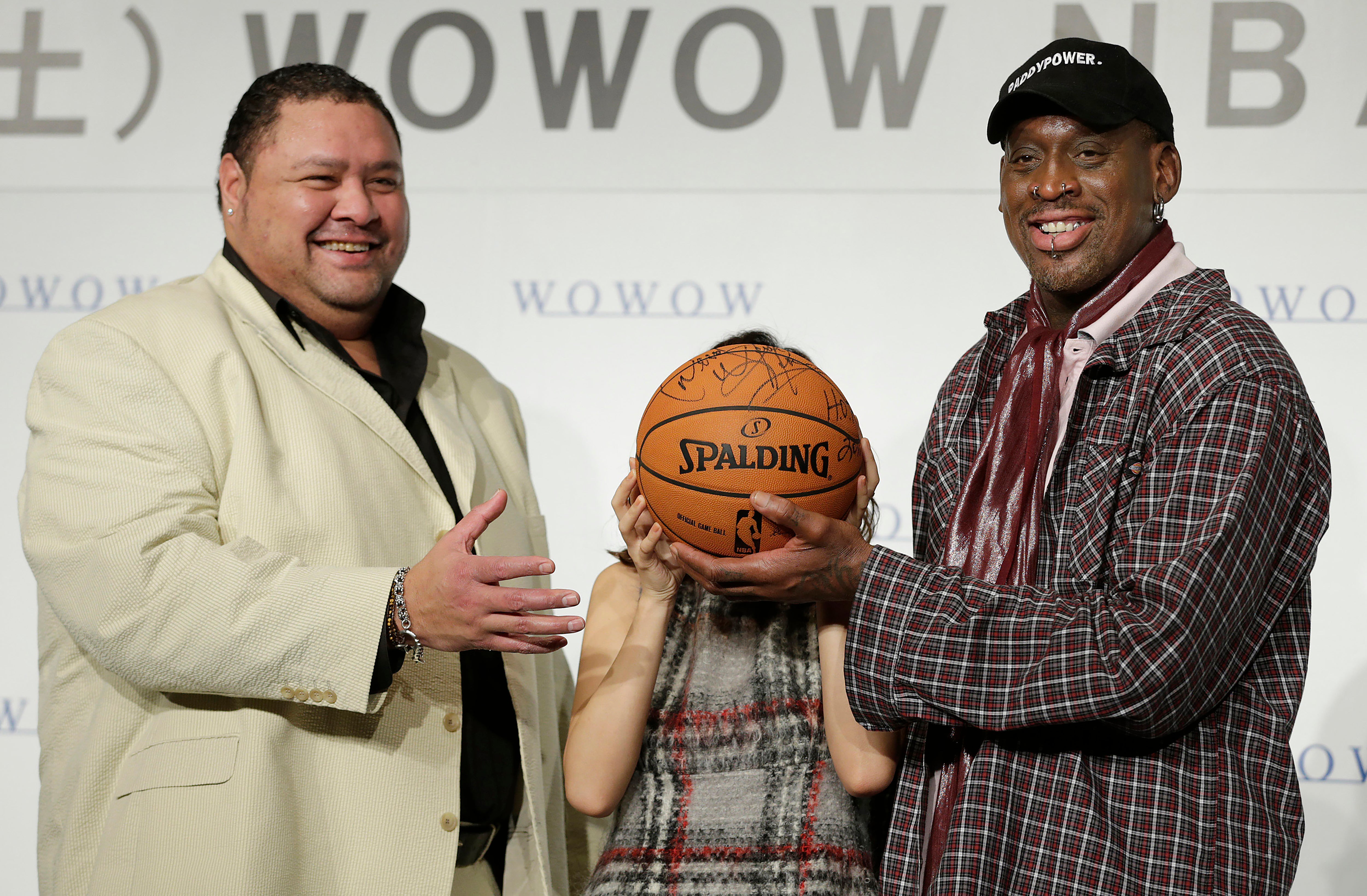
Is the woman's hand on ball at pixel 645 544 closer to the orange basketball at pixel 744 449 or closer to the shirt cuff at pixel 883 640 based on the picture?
the orange basketball at pixel 744 449

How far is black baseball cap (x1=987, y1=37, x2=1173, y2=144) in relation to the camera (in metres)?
1.69

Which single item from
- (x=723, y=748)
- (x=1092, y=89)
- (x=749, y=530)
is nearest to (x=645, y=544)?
(x=749, y=530)

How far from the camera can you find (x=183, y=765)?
183 centimetres

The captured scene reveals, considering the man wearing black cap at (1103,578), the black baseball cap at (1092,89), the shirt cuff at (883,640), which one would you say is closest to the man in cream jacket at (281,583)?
the shirt cuff at (883,640)

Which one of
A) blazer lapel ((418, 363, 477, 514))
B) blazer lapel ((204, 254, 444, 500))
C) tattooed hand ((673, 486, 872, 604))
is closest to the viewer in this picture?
tattooed hand ((673, 486, 872, 604))

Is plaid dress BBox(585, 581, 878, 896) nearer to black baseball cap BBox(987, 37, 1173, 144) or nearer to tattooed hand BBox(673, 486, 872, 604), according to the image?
tattooed hand BBox(673, 486, 872, 604)

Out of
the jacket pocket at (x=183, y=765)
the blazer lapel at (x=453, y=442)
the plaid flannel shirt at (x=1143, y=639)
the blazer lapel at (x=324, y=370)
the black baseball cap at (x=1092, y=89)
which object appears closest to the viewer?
the plaid flannel shirt at (x=1143, y=639)

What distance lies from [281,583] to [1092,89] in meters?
1.40

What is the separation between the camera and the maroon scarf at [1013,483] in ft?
5.52

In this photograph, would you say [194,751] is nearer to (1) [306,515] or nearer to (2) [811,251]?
(1) [306,515]

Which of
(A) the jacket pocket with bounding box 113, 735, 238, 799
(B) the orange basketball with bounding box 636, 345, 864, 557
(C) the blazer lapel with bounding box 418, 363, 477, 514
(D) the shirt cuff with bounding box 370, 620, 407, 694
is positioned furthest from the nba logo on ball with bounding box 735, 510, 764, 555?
(A) the jacket pocket with bounding box 113, 735, 238, 799

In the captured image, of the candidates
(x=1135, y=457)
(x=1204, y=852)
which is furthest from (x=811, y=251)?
(x=1204, y=852)

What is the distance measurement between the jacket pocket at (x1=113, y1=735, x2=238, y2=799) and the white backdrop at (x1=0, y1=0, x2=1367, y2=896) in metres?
1.36

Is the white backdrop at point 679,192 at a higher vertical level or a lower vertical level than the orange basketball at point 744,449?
higher
